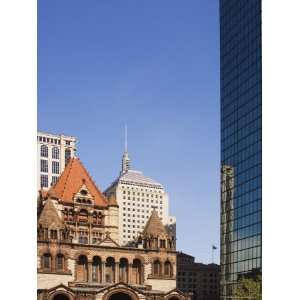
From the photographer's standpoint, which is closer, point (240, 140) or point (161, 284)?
point (161, 284)

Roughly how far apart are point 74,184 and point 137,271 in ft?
15.6

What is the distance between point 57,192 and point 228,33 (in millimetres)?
8985

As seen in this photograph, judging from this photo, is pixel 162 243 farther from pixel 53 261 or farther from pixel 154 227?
pixel 53 261

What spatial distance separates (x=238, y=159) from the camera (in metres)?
22.5

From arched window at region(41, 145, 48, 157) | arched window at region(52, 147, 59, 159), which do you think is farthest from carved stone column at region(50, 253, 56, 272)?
arched window at region(52, 147, 59, 159)

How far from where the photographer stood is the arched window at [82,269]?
66.5 ft

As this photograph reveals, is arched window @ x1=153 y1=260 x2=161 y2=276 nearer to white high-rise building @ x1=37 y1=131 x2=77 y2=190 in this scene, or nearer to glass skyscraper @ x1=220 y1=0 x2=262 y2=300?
glass skyscraper @ x1=220 y1=0 x2=262 y2=300

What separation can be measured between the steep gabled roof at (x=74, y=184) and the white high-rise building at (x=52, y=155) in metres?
8.54

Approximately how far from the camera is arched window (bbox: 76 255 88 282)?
66.5 ft

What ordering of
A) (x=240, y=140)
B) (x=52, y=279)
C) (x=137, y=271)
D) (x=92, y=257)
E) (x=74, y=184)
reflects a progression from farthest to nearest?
1. (x=74, y=184)
2. (x=240, y=140)
3. (x=137, y=271)
4. (x=92, y=257)
5. (x=52, y=279)

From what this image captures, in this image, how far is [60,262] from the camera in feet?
66.1

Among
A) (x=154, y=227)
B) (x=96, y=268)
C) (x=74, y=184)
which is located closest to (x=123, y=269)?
(x=96, y=268)

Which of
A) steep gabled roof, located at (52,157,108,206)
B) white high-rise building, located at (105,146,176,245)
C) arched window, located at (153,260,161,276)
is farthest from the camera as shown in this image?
white high-rise building, located at (105,146,176,245)
